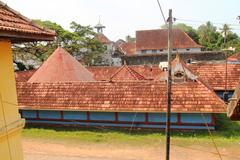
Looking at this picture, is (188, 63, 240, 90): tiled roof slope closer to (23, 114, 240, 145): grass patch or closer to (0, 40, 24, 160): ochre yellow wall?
(23, 114, 240, 145): grass patch

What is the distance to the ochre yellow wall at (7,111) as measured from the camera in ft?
18.1

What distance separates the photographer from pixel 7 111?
18.5ft

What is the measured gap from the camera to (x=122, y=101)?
64.3ft

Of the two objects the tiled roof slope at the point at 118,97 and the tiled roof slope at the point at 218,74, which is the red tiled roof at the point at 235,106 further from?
the tiled roof slope at the point at 218,74

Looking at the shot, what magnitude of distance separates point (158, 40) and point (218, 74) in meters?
30.1

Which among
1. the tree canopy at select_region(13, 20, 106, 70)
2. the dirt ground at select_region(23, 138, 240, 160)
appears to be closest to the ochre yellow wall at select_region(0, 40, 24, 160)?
the dirt ground at select_region(23, 138, 240, 160)

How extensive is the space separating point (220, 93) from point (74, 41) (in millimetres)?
24460

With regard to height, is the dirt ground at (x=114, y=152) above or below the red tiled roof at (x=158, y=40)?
below

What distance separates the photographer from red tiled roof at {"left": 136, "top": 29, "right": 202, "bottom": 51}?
181 ft

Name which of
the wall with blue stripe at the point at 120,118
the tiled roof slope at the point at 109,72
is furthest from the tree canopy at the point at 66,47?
the wall with blue stripe at the point at 120,118

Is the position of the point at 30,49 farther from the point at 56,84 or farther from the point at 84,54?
the point at 56,84

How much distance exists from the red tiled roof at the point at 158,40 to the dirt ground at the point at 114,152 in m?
39.0

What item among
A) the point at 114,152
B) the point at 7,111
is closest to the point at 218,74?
the point at 114,152

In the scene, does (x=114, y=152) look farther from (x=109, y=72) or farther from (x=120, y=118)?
(x=109, y=72)
